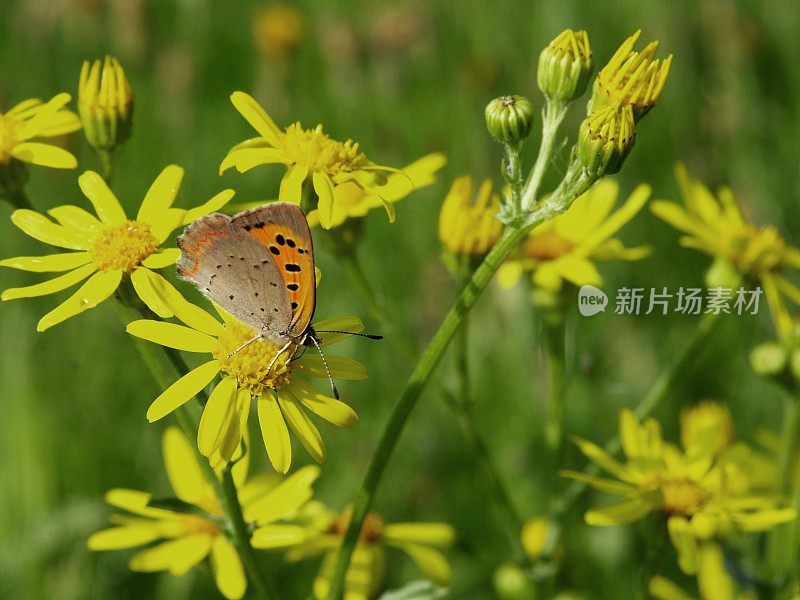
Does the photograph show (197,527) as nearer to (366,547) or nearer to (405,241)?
(366,547)

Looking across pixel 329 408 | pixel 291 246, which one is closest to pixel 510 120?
pixel 291 246

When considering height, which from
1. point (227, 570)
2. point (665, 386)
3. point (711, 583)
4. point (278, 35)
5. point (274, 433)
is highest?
point (278, 35)

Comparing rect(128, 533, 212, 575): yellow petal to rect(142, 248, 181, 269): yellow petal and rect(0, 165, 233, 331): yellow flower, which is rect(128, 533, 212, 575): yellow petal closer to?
rect(0, 165, 233, 331): yellow flower

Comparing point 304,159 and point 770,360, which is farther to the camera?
point 770,360

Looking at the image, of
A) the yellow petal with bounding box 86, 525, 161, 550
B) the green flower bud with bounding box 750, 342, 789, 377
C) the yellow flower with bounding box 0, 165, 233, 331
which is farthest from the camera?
the green flower bud with bounding box 750, 342, 789, 377

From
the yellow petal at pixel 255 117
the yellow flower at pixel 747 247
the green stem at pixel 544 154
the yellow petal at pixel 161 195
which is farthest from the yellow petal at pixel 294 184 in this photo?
the yellow flower at pixel 747 247

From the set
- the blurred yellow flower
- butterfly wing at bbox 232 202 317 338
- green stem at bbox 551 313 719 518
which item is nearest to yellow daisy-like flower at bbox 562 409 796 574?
green stem at bbox 551 313 719 518
